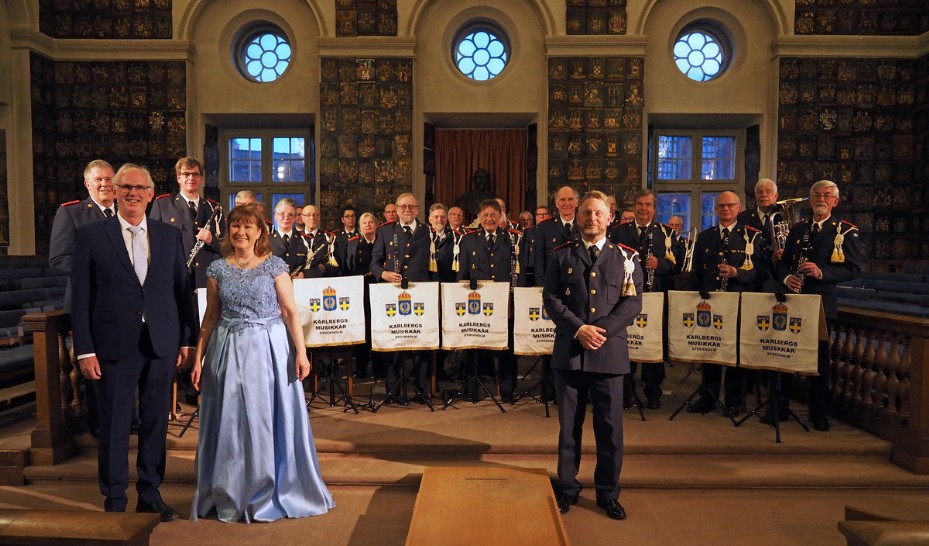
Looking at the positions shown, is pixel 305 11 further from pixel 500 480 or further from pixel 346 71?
pixel 500 480

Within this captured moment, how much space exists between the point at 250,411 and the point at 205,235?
2.28 m

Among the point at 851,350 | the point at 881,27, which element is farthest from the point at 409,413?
the point at 881,27

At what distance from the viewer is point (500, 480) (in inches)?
143

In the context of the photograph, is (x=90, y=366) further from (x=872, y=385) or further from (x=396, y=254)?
(x=872, y=385)

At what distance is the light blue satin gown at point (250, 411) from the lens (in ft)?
11.7

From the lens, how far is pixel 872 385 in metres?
5.06

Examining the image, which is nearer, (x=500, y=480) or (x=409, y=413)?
(x=500, y=480)

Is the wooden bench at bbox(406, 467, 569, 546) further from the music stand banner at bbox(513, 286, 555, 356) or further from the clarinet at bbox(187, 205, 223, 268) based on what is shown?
the clarinet at bbox(187, 205, 223, 268)

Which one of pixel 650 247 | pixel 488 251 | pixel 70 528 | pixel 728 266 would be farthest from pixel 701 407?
pixel 70 528

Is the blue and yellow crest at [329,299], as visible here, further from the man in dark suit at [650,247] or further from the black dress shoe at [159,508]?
the man in dark suit at [650,247]

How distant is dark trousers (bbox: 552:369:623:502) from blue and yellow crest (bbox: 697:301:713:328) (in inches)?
82.1

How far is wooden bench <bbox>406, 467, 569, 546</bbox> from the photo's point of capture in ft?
9.47

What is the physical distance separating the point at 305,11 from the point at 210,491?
10968 mm

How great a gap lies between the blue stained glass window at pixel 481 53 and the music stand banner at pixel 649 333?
839 centimetres
